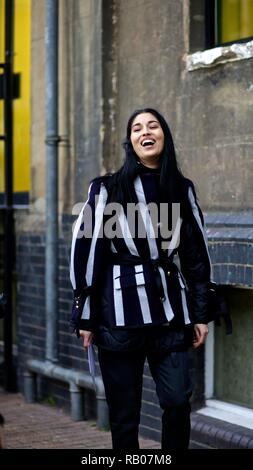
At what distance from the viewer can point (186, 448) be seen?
16.4ft

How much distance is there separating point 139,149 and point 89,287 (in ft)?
2.48

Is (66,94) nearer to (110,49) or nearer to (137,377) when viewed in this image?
(110,49)

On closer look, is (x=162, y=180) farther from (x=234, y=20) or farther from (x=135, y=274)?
(x=234, y=20)

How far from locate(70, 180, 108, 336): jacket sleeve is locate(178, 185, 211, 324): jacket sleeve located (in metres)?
0.43

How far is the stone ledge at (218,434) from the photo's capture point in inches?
235

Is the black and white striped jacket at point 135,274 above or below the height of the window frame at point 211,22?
below

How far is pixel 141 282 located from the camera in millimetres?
4906

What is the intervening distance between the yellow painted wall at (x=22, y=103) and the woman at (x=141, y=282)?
3782 millimetres

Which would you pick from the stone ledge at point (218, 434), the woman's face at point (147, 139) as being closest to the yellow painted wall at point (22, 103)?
the stone ledge at point (218, 434)

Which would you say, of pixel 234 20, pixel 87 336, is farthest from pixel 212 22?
pixel 87 336

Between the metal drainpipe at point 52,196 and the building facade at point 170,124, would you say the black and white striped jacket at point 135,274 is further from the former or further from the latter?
the metal drainpipe at point 52,196

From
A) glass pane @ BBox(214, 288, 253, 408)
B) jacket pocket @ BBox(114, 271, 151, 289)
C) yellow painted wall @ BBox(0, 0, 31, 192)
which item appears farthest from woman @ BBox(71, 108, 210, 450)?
yellow painted wall @ BBox(0, 0, 31, 192)

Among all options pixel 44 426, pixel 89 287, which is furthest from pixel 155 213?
pixel 44 426

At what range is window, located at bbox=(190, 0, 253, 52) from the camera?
6.45m
